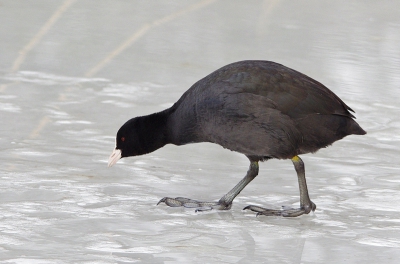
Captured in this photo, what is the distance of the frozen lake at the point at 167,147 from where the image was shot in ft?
12.8

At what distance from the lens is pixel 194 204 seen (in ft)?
15.2

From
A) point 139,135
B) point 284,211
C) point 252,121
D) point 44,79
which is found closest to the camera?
point 252,121

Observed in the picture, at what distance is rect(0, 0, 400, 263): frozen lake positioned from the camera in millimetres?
3910

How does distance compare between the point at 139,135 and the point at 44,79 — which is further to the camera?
the point at 44,79

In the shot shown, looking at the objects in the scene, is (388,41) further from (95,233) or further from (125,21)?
(95,233)

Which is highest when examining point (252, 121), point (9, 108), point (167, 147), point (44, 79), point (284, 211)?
point (44, 79)

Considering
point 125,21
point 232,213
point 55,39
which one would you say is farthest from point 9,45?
point 232,213

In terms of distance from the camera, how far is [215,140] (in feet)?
14.8

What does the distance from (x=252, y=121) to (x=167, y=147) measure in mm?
1567

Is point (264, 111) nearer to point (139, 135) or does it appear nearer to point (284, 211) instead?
point (284, 211)

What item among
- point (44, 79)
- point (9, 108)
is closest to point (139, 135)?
point (9, 108)

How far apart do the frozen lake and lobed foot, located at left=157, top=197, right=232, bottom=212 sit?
0.05 m

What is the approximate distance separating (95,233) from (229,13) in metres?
7.06

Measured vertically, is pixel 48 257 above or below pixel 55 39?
below
